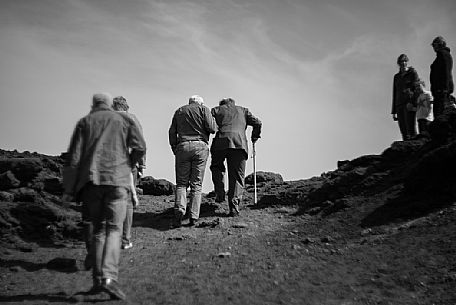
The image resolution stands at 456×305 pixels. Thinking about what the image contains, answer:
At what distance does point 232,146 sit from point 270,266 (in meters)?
3.87

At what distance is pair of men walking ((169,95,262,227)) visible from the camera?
9.27m

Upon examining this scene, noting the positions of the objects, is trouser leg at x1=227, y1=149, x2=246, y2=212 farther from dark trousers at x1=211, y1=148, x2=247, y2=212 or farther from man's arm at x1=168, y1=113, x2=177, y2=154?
man's arm at x1=168, y1=113, x2=177, y2=154

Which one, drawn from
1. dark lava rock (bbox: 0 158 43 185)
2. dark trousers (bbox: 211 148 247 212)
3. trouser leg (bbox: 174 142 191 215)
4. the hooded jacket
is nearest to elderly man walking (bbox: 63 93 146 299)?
trouser leg (bbox: 174 142 191 215)

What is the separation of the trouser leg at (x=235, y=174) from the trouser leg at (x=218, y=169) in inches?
9.9

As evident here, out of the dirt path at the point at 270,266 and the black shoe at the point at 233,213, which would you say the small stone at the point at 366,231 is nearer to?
the dirt path at the point at 270,266

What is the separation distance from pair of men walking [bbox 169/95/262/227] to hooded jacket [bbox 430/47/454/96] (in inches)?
179

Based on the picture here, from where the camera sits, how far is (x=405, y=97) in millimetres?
11953

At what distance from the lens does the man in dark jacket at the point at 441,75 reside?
36.2 feet

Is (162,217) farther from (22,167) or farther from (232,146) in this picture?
(22,167)

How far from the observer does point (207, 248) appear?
7.63 m

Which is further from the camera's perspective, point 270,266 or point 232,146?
point 232,146

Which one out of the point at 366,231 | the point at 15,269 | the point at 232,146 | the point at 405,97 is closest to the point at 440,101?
the point at 405,97

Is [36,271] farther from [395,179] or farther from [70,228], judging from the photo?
[395,179]

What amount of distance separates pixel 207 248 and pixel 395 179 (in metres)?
4.77
